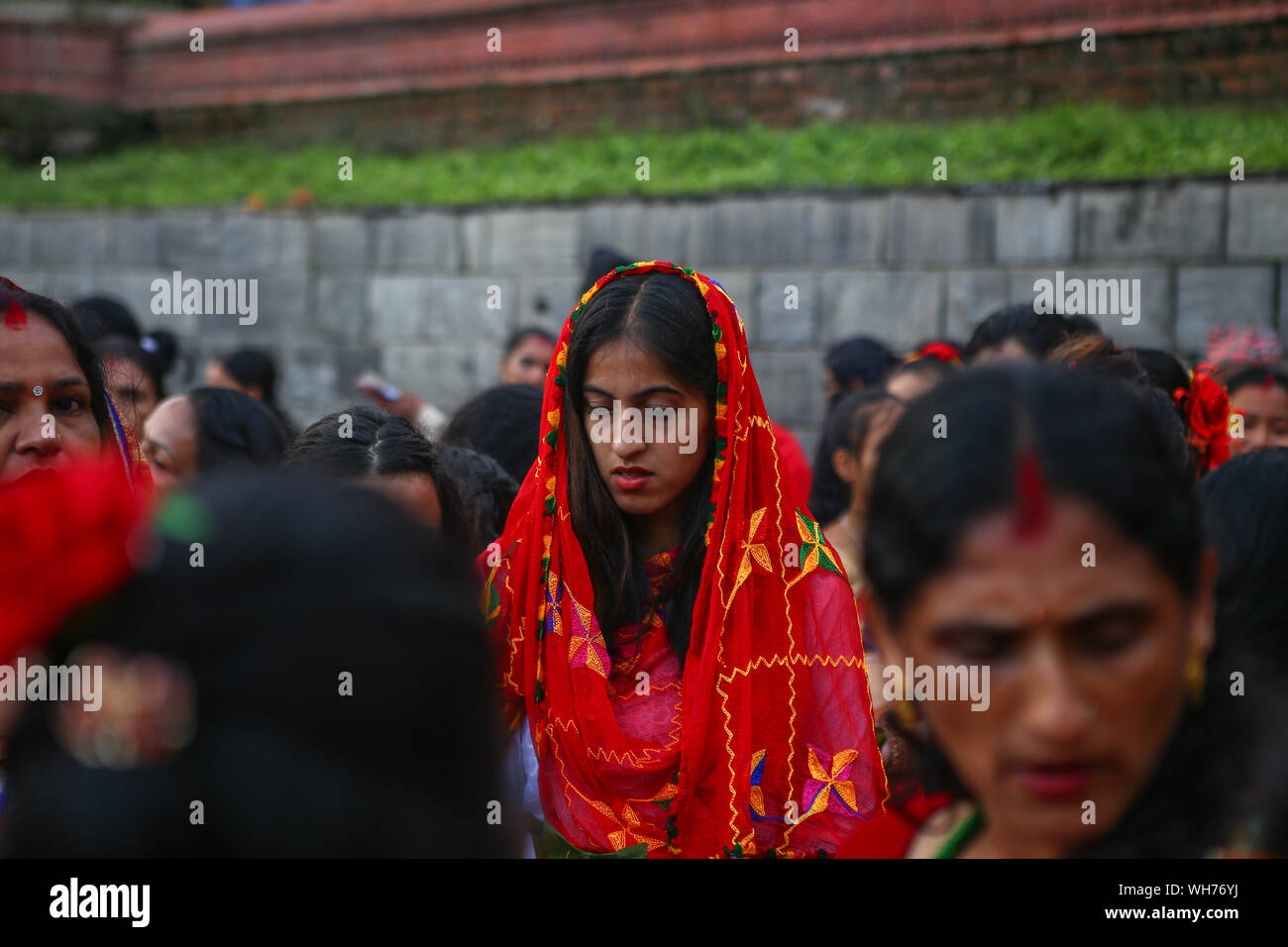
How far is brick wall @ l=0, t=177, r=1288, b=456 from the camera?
624 centimetres

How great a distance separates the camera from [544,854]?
7.91 feet

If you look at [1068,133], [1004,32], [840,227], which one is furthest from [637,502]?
[1004,32]

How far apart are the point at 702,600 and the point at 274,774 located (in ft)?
5.50

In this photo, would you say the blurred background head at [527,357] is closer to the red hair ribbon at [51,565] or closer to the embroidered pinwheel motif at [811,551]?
the embroidered pinwheel motif at [811,551]

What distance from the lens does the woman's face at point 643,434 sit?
2.61 m

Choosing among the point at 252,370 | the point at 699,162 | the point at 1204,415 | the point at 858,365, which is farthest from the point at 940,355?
the point at 699,162

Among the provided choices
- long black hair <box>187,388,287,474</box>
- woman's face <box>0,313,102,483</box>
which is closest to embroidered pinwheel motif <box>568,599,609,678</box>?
woman's face <box>0,313,102,483</box>

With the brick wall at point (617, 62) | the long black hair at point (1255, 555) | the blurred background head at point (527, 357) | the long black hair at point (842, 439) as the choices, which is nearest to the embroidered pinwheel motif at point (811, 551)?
the long black hair at point (1255, 555)

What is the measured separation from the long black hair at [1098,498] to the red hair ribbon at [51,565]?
79cm

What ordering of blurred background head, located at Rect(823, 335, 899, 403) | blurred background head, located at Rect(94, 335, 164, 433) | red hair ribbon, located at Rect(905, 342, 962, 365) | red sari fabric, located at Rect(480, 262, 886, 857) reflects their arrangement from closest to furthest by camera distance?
1. red sari fabric, located at Rect(480, 262, 886, 857)
2. blurred background head, located at Rect(94, 335, 164, 433)
3. red hair ribbon, located at Rect(905, 342, 962, 365)
4. blurred background head, located at Rect(823, 335, 899, 403)

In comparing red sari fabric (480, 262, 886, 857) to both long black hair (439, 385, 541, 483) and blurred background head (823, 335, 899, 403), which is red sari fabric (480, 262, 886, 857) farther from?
blurred background head (823, 335, 899, 403)

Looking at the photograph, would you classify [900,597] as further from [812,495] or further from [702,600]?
[812,495]

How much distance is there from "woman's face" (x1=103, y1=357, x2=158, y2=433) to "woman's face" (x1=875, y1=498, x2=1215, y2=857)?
2.33 m

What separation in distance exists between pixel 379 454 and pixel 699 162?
19.2 feet
